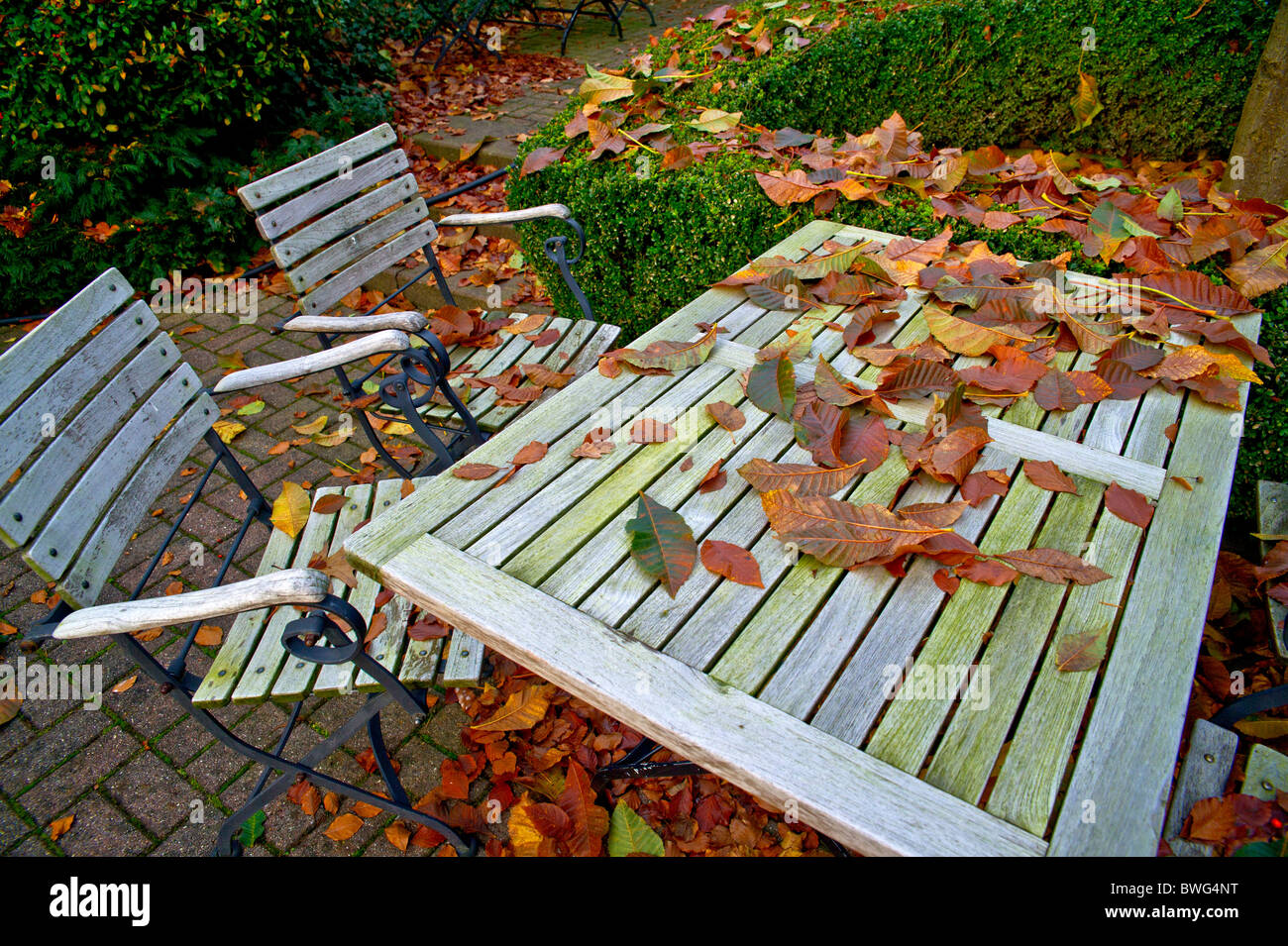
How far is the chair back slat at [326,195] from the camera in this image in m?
2.35

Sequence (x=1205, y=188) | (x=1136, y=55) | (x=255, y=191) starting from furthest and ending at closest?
(x=1136, y=55) < (x=1205, y=188) < (x=255, y=191)

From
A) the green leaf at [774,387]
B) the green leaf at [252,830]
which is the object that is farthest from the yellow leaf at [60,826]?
the green leaf at [774,387]

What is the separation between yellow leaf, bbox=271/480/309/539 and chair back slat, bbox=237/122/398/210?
0.92 m

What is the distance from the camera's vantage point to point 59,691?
94.9 inches

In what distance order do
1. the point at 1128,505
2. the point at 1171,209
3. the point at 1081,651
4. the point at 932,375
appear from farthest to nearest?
the point at 1171,209, the point at 932,375, the point at 1128,505, the point at 1081,651

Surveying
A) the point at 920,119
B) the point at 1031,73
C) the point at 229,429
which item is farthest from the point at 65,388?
the point at 1031,73

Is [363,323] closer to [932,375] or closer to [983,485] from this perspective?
[932,375]

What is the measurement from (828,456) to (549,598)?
74cm

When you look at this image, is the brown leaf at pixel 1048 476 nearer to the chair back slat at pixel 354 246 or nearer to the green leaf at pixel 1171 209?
the green leaf at pixel 1171 209

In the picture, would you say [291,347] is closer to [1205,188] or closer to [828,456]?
[828,456]

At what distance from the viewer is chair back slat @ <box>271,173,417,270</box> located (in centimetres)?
242

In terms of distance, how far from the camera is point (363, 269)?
2.75 metres

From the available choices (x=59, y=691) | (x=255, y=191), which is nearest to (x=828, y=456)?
(x=255, y=191)

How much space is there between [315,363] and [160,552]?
0.66 m
